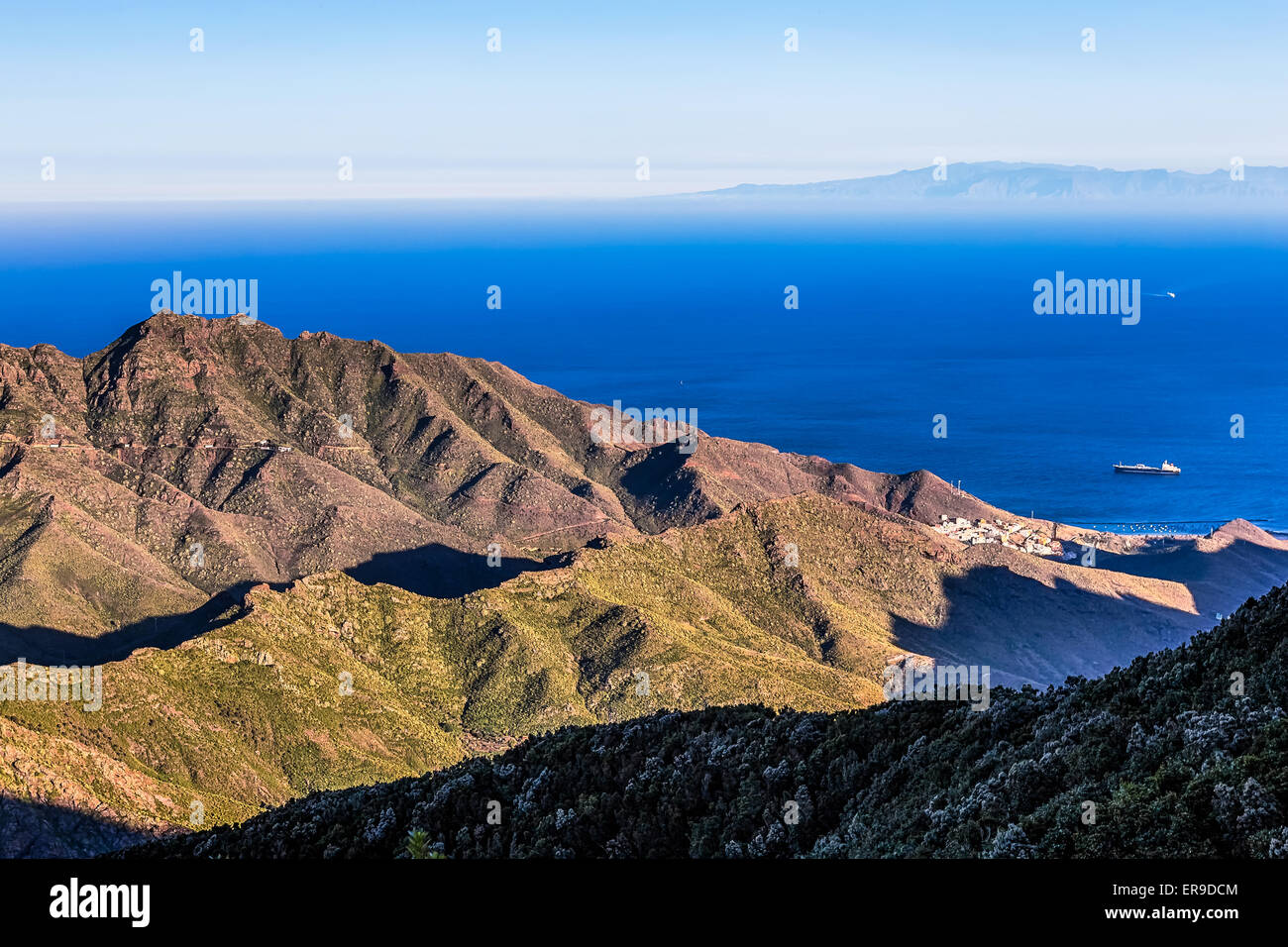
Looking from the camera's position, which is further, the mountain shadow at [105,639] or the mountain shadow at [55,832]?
the mountain shadow at [105,639]

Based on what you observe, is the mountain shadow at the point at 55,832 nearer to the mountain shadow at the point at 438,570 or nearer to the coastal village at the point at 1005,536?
the mountain shadow at the point at 438,570

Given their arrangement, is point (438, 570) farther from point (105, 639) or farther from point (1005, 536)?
point (1005, 536)

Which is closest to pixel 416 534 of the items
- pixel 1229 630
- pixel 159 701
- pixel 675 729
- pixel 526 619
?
pixel 526 619

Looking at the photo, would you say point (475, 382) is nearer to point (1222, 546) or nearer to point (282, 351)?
point (282, 351)
